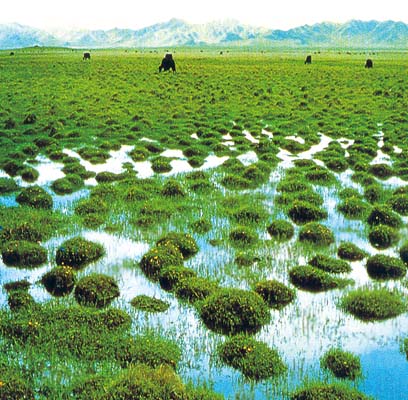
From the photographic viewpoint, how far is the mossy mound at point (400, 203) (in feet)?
55.0

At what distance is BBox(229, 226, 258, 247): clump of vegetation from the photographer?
1417 cm

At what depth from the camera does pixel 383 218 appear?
15.6 meters

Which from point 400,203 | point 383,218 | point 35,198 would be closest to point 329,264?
point 383,218

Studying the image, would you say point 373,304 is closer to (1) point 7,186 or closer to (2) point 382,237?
(2) point 382,237

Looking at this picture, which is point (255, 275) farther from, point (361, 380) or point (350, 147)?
point (350, 147)

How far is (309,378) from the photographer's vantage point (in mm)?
8516

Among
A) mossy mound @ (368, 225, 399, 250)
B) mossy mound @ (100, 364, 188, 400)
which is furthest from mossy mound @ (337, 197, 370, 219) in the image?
mossy mound @ (100, 364, 188, 400)

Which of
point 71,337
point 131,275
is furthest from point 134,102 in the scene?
point 71,337

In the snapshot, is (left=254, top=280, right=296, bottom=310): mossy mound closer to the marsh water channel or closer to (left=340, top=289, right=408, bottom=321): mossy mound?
the marsh water channel

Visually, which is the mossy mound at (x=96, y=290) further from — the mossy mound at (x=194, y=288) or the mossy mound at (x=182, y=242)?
the mossy mound at (x=182, y=242)

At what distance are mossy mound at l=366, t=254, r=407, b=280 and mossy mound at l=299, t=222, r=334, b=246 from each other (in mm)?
1617

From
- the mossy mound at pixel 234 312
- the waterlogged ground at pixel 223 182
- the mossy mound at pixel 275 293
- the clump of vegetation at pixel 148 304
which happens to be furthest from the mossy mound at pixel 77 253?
the mossy mound at pixel 275 293

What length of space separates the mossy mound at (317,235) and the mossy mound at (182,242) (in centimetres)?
320

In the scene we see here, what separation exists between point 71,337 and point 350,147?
20.0m
